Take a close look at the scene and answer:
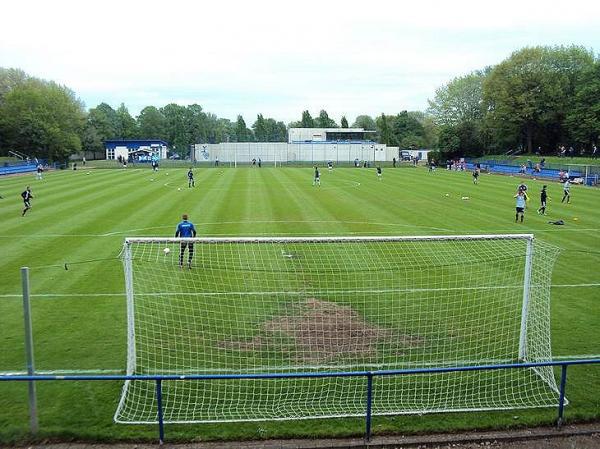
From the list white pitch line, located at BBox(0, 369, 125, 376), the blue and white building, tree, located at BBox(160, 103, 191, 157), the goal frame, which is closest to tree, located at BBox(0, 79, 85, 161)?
the blue and white building

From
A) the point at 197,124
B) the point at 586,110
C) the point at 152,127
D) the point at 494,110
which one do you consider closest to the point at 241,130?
the point at 197,124

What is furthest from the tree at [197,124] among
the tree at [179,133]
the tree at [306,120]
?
the tree at [306,120]

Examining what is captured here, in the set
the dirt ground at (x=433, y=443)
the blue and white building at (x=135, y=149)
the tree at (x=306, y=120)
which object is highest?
the tree at (x=306, y=120)

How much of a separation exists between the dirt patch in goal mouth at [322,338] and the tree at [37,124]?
258 feet

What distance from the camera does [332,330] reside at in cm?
1230

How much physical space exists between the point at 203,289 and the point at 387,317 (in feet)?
18.3

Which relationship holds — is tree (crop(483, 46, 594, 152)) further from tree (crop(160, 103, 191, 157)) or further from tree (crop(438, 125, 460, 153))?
tree (crop(160, 103, 191, 157))

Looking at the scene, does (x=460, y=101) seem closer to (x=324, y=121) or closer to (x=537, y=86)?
(x=537, y=86)

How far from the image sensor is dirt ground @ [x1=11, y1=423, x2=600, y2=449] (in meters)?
8.08

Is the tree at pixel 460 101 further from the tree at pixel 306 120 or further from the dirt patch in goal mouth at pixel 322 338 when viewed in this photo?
the dirt patch in goal mouth at pixel 322 338

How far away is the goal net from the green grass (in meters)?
0.48

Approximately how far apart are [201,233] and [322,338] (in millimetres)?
13301

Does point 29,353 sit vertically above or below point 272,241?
below

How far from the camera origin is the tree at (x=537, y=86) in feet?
248
